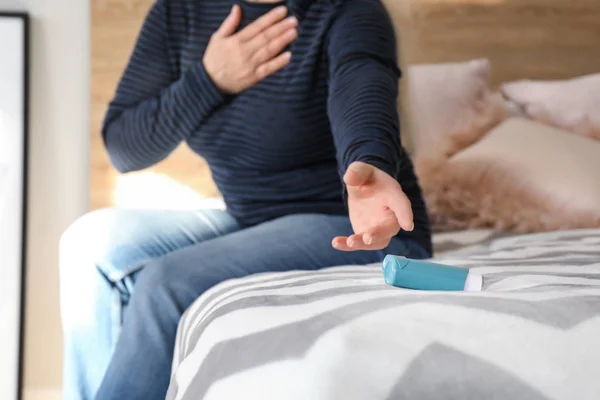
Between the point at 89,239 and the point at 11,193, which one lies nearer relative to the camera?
the point at 89,239

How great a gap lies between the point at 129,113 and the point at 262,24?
0.31 m

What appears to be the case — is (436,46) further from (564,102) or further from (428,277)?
(428,277)

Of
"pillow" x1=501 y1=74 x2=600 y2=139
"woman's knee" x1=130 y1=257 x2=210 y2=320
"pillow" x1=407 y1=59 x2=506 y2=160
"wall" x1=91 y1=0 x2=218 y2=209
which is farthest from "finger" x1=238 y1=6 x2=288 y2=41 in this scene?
"pillow" x1=501 y1=74 x2=600 y2=139

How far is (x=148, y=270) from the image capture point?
95cm

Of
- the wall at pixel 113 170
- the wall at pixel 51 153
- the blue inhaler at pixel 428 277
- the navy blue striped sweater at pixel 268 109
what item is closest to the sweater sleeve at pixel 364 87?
the navy blue striped sweater at pixel 268 109

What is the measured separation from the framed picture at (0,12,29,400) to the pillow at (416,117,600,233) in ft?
3.70

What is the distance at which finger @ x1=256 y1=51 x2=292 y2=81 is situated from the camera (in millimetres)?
1201

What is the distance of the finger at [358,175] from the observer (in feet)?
2.53

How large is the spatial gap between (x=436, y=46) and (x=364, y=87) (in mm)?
1161

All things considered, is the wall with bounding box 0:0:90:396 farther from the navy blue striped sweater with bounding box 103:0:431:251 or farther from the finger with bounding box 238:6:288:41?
the finger with bounding box 238:6:288:41

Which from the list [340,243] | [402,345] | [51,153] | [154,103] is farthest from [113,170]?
[402,345]

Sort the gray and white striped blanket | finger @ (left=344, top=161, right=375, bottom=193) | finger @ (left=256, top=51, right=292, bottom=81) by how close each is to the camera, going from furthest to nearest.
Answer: finger @ (left=256, top=51, right=292, bottom=81) < finger @ (left=344, top=161, right=375, bottom=193) < the gray and white striped blanket

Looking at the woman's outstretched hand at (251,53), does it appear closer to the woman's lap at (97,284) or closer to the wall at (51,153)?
the woman's lap at (97,284)

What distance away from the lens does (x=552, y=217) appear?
1.53 meters
